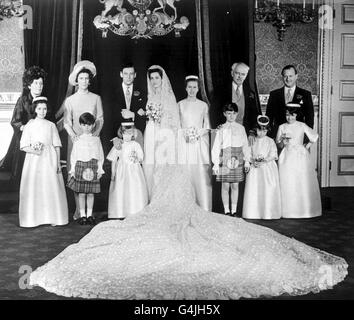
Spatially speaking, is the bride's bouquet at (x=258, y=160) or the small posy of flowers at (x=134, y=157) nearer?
the small posy of flowers at (x=134, y=157)

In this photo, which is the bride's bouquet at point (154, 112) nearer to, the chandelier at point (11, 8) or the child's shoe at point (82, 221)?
the child's shoe at point (82, 221)

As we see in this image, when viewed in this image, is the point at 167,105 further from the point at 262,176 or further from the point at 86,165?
the point at 262,176

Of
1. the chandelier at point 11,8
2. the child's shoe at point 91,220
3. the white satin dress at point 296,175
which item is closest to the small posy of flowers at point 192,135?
the white satin dress at point 296,175

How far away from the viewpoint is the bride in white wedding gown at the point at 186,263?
Result: 7.76ft

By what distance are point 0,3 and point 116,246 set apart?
4.80 ft

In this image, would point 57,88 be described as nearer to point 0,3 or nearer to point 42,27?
point 42,27

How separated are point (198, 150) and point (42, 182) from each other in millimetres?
982

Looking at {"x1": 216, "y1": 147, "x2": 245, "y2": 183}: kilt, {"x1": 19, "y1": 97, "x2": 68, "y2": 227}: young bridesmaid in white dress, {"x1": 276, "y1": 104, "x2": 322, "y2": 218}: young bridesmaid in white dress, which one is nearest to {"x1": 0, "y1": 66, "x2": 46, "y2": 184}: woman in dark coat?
{"x1": 19, "y1": 97, "x2": 68, "y2": 227}: young bridesmaid in white dress

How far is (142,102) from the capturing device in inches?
127

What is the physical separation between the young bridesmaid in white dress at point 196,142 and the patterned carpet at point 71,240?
374 mm

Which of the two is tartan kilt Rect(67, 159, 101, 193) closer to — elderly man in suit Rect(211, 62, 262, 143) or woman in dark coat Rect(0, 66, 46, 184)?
woman in dark coat Rect(0, 66, 46, 184)

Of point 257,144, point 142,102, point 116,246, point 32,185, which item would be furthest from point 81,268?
point 257,144

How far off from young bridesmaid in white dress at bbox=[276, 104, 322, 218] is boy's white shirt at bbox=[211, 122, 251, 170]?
275 mm

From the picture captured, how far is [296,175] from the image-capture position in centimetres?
346
